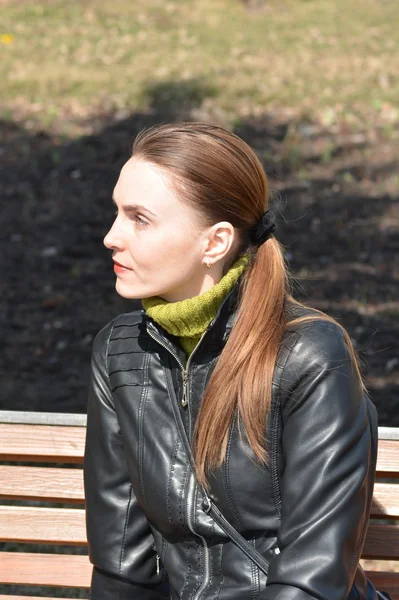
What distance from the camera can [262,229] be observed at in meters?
2.40

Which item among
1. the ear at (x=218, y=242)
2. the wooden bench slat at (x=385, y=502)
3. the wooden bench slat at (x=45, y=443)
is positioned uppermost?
the ear at (x=218, y=242)

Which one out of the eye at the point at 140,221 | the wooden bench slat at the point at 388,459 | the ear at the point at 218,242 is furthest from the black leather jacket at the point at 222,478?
the wooden bench slat at the point at 388,459

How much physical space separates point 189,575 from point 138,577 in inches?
8.0

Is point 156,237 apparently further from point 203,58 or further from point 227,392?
point 203,58

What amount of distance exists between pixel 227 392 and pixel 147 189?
0.54m

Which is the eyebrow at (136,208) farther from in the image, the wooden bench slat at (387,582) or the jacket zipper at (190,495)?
the wooden bench slat at (387,582)

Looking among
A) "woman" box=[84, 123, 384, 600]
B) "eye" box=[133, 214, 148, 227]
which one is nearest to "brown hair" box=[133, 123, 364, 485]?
"woman" box=[84, 123, 384, 600]

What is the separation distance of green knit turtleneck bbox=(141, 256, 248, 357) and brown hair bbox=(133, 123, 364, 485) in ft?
0.19

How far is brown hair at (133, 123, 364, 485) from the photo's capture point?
2275 mm

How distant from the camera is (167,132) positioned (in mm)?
2375

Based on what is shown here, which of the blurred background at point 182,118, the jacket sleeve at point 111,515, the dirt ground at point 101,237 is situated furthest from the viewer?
the blurred background at point 182,118

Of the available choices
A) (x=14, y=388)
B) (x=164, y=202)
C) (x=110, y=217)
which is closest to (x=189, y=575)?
(x=164, y=202)

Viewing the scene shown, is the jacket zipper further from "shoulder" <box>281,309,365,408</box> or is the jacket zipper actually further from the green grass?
the green grass

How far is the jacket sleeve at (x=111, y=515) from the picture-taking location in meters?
2.51
